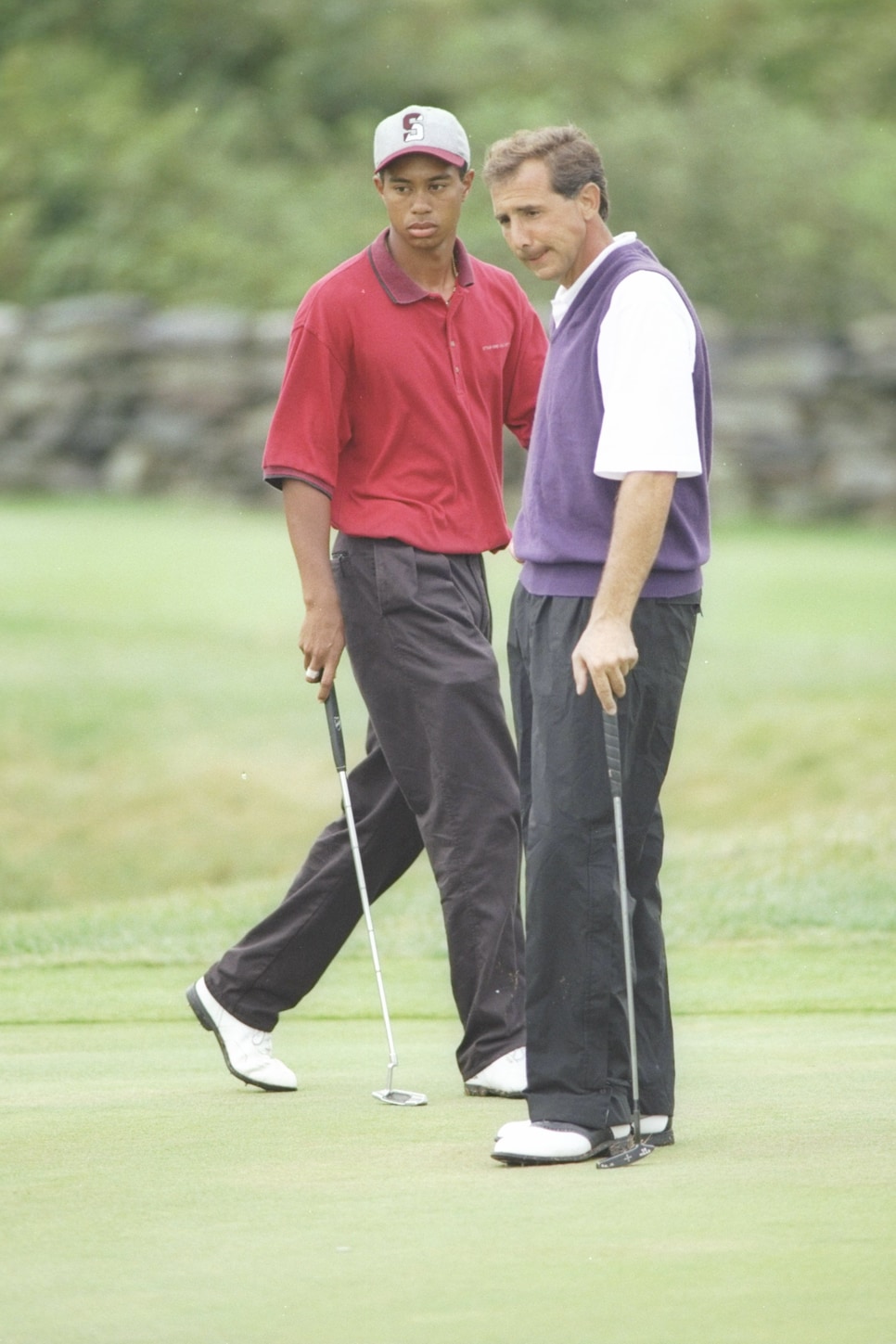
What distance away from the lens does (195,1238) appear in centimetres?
291

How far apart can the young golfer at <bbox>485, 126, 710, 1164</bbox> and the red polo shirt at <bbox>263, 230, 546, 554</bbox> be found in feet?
2.26

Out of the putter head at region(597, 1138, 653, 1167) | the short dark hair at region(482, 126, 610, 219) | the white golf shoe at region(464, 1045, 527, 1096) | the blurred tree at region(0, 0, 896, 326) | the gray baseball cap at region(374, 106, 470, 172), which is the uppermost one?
the blurred tree at region(0, 0, 896, 326)

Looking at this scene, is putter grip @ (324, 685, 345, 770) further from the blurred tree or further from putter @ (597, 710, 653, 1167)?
the blurred tree

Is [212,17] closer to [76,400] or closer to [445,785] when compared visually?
[76,400]

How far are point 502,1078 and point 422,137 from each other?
171 centimetres

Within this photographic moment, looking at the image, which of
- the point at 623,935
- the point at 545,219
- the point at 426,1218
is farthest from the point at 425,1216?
the point at 545,219

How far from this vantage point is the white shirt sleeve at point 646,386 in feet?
11.0

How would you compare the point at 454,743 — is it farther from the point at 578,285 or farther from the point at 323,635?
the point at 578,285

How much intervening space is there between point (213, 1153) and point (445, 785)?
95cm

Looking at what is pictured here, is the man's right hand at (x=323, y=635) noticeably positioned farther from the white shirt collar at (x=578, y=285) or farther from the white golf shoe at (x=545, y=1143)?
the white golf shoe at (x=545, y=1143)

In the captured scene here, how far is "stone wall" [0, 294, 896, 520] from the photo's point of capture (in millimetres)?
16016

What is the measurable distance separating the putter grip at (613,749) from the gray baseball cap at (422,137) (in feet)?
4.17

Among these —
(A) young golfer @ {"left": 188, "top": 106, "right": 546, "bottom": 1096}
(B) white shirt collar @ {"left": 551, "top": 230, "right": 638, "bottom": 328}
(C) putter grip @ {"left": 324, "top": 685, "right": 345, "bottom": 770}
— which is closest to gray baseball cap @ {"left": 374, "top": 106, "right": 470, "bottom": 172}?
(A) young golfer @ {"left": 188, "top": 106, "right": 546, "bottom": 1096}

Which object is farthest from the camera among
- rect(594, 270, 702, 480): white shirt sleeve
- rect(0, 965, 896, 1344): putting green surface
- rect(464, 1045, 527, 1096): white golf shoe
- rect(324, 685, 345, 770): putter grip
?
rect(324, 685, 345, 770): putter grip
